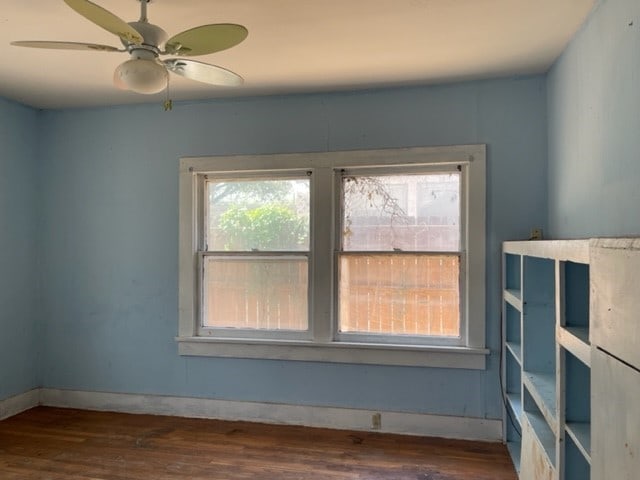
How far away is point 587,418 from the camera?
154 cm

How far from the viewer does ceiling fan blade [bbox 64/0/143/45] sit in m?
1.51

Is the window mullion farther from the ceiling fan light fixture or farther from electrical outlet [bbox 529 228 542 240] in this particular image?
the ceiling fan light fixture

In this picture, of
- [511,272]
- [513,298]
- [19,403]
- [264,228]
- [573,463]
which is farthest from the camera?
[19,403]

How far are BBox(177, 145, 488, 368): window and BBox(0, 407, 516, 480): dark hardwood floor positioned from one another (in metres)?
0.54

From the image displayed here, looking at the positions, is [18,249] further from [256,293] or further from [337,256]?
[337,256]

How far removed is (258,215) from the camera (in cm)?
353

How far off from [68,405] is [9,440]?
612 millimetres

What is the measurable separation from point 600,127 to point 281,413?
2777 mm

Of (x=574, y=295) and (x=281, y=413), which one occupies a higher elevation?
(x=574, y=295)

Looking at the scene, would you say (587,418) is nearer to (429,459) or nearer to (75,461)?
(429,459)

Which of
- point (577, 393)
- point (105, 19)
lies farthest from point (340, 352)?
point (105, 19)

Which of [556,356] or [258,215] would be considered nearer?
[556,356]

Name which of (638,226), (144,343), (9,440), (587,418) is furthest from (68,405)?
(638,226)

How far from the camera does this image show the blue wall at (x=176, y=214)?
3.11m
